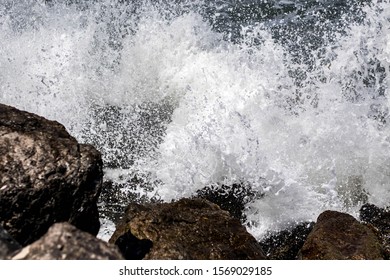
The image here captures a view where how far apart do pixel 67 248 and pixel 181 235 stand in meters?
2.04

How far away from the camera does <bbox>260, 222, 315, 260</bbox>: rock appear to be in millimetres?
5562

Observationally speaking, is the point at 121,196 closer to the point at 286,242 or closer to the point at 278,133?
the point at 286,242

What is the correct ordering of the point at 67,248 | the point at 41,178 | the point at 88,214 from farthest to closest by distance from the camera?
the point at 88,214 < the point at 41,178 < the point at 67,248

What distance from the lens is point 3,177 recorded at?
159 inches

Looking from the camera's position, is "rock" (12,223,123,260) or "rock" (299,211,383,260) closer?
"rock" (12,223,123,260)

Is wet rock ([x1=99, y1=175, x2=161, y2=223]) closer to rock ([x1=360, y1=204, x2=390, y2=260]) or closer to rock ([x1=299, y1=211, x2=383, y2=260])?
rock ([x1=299, y1=211, x2=383, y2=260])

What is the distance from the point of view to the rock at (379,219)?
224 inches

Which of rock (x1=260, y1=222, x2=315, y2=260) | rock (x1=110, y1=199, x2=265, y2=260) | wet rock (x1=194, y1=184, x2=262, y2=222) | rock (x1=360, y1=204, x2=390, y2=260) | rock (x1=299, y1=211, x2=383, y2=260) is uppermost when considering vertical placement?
rock (x1=110, y1=199, x2=265, y2=260)

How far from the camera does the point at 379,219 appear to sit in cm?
609

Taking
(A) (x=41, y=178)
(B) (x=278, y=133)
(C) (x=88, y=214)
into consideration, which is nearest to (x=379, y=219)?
(B) (x=278, y=133)

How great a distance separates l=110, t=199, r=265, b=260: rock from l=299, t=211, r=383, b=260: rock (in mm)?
622

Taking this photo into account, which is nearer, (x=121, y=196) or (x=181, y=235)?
(x=181, y=235)

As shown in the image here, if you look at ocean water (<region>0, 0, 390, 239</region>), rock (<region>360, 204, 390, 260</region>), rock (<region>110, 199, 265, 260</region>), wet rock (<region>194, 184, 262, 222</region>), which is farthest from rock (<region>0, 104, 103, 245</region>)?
rock (<region>360, 204, 390, 260</region>)
